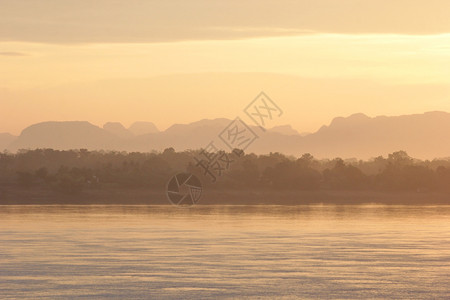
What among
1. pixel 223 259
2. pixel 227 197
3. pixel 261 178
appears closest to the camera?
pixel 223 259

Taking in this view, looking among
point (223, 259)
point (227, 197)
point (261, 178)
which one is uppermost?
point (261, 178)

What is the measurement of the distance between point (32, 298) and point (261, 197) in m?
115

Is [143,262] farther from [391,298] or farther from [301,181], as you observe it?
[301,181]

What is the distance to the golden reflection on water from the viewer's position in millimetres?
40688

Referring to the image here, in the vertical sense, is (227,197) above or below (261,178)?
below

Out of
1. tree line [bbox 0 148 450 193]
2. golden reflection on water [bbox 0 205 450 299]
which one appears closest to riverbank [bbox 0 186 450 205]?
tree line [bbox 0 148 450 193]

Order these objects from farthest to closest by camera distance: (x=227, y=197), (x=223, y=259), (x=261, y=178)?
1. (x=261, y=178)
2. (x=227, y=197)
3. (x=223, y=259)

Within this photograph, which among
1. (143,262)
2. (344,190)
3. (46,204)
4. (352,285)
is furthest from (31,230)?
(344,190)

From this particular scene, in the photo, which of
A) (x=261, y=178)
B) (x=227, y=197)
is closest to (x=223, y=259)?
(x=227, y=197)

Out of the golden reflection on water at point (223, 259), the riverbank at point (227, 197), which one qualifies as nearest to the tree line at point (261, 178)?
the riverbank at point (227, 197)

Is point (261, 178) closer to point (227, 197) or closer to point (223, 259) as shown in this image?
point (227, 197)

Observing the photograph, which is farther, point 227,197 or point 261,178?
point 261,178

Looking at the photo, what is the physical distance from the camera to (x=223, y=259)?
5153cm

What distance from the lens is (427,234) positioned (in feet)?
232
